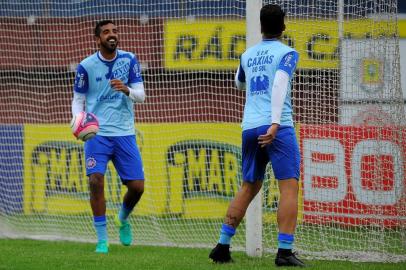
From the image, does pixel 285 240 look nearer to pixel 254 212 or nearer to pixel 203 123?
pixel 254 212

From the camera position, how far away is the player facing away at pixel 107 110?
9.33 m

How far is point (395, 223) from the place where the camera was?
29.3ft

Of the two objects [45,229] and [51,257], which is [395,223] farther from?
[45,229]

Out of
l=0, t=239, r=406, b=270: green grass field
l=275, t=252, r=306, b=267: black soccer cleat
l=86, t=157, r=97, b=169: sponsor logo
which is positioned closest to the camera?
l=275, t=252, r=306, b=267: black soccer cleat

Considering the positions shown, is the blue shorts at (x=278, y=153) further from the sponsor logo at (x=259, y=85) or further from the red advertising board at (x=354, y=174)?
the red advertising board at (x=354, y=174)

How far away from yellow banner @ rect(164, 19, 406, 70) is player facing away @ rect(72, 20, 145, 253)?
1592 millimetres

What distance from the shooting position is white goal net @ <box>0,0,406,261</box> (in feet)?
29.9

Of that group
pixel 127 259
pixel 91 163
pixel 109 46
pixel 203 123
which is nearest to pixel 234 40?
pixel 203 123

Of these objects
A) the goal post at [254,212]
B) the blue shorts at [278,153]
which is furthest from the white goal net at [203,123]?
the blue shorts at [278,153]

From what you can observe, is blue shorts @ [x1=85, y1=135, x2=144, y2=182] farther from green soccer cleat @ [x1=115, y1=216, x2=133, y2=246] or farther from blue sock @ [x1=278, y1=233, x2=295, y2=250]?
blue sock @ [x1=278, y1=233, x2=295, y2=250]

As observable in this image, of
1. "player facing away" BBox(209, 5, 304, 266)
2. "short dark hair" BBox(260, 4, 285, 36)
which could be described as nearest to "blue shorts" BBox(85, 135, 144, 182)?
"player facing away" BBox(209, 5, 304, 266)

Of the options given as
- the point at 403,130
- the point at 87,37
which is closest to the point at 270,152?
the point at 403,130

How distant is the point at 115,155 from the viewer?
31.2 feet

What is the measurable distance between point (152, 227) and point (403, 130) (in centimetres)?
401
